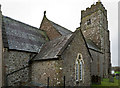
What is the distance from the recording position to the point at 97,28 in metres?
29.5

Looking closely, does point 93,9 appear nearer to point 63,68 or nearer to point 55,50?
point 55,50

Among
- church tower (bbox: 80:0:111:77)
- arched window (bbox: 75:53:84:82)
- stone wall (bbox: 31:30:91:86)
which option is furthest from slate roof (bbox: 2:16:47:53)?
church tower (bbox: 80:0:111:77)

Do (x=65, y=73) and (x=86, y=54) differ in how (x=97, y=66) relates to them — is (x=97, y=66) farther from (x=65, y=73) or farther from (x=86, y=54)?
(x=65, y=73)

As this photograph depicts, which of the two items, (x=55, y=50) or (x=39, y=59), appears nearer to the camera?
(x=55, y=50)

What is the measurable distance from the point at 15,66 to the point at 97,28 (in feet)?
A: 77.0

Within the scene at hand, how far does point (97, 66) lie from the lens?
24.8 m

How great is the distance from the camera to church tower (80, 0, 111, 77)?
29.0 m

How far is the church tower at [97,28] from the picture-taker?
28969 millimetres

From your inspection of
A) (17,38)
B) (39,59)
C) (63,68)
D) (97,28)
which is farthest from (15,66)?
(97,28)

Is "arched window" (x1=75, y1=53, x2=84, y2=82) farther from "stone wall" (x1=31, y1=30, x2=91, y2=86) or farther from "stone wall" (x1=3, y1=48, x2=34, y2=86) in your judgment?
"stone wall" (x1=3, y1=48, x2=34, y2=86)

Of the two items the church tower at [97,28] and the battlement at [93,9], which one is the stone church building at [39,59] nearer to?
the church tower at [97,28]

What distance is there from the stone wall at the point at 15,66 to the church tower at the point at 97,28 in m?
20.0

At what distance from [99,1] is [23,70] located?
2742 centimetres

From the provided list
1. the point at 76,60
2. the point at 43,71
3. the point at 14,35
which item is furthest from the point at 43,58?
the point at 14,35
